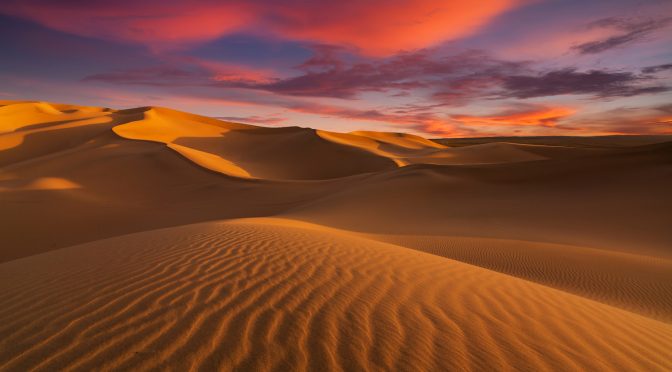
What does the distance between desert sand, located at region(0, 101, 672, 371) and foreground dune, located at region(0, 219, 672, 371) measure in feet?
0.06

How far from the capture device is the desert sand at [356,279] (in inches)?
112

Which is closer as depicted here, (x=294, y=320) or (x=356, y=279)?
(x=294, y=320)

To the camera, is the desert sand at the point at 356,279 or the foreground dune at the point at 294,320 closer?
the foreground dune at the point at 294,320

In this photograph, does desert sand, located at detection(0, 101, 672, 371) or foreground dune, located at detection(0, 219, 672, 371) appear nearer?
foreground dune, located at detection(0, 219, 672, 371)

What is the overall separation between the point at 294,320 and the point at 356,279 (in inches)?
58.3

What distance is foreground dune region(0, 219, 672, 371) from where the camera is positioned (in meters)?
2.71

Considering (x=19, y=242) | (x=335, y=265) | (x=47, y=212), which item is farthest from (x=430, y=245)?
(x=47, y=212)

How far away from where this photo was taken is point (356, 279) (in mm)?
4605

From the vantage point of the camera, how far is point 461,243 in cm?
1037

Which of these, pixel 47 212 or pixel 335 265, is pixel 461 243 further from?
pixel 47 212

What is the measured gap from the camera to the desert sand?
284 centimetres

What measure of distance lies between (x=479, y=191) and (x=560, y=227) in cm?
577

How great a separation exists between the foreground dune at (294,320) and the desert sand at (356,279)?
2 cm

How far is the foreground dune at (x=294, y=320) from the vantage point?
2.71m
